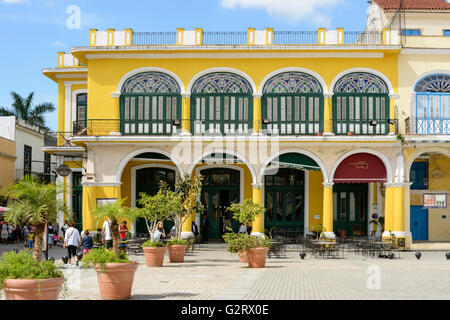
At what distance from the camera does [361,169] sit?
90.7 feet

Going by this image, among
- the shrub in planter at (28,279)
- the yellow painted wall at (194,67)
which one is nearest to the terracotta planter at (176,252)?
the yellow painted wall at (194,67)

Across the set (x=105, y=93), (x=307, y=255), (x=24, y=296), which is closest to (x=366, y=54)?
(x=307, y=255)

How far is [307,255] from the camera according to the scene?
24.4m

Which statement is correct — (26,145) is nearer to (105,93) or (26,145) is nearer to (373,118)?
(105,93)

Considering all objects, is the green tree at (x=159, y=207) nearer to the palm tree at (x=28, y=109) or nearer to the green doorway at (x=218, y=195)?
the green doorway at (x=218, y=195)

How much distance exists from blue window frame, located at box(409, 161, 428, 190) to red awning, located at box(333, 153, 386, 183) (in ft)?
12.6

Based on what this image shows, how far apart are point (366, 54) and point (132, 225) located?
Answer: 13251 mm

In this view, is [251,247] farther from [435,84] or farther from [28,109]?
[28,109]

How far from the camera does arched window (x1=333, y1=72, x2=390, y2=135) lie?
27.5m

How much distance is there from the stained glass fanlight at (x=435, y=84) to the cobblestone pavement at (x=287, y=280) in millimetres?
8581

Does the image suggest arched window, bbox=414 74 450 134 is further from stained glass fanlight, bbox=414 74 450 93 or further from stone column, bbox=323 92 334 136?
stone column, bbox=323 92 334 136

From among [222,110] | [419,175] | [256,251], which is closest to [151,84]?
[222,110]

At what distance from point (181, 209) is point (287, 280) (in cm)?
668

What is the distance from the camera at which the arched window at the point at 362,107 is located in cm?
2752
